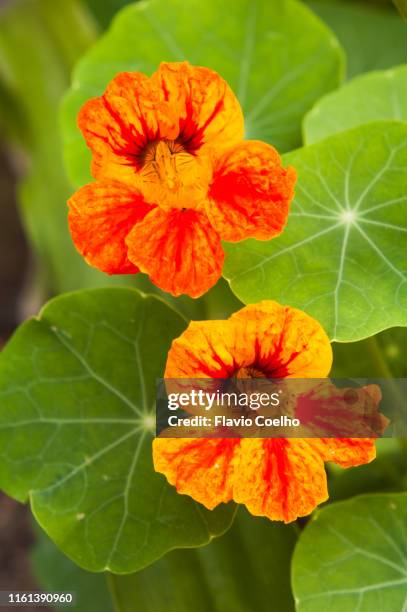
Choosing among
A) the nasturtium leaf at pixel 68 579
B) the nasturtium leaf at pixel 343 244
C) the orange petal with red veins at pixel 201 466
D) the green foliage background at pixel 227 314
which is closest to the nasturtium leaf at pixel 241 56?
the green foliage background at pixel 227 314

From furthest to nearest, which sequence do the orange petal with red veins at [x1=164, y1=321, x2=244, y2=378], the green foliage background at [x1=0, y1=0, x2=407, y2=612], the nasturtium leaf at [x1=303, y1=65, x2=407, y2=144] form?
the nasturtium leaf at [x1=303, y1=65, x2=407, y2=144] < the green foliage background at [x1=0, y1=0, x2=407, y2=612] < the orange petal with red veins at [x1=164, y1=321, x2=244, y2=378]

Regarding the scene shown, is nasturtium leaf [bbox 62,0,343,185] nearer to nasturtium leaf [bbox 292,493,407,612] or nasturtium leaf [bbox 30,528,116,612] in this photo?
nasturtium leaf [bbox 292,493,407,612]

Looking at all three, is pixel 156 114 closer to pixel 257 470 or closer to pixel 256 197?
pixel 256 197

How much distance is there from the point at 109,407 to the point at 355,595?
0.93 ft

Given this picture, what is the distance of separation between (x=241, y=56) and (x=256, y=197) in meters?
0.34

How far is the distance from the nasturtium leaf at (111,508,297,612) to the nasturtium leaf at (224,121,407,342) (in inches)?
11.7

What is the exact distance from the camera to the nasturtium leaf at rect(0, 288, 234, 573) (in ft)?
2.27

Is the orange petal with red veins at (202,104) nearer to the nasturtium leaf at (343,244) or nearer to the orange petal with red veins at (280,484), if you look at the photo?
the nasturtium leaf at (343,244)

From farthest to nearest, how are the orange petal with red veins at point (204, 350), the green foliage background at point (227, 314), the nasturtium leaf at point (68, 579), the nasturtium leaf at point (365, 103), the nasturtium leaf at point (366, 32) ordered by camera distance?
1. the nasturtium leaf at point (366, 32)
2. the nasturtium leaf at point (68, 579)
3. the nasturtium leaf at point (365, 103)
4. the green foliage background at point (227, 314)
5. the orange petal with red veins at point (204, 350)

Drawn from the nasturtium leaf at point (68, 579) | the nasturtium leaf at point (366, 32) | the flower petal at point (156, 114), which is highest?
the nasturtium leaf at point (366, 32)

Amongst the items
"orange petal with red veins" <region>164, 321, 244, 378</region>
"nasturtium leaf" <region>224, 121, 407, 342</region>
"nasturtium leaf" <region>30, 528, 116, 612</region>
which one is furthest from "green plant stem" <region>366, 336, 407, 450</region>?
"nasturtium leaf" <region>30, 528, 116, 612</region>

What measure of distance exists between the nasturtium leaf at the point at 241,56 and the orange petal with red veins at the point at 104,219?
0.84 feet

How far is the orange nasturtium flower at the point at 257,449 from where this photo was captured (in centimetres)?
53

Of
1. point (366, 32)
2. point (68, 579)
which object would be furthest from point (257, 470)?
point (366, 32)
